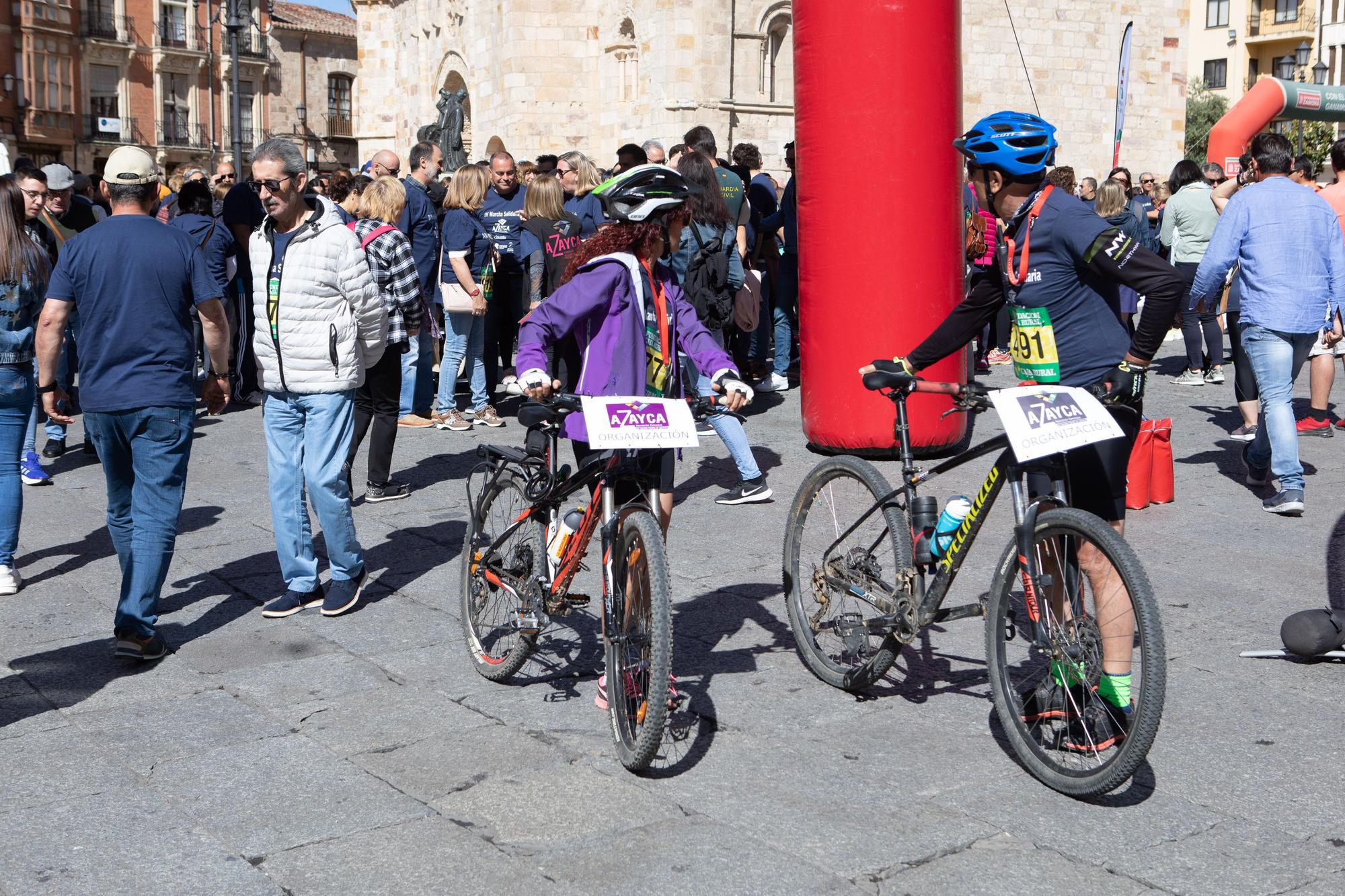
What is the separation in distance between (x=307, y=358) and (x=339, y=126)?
6227 centimetres

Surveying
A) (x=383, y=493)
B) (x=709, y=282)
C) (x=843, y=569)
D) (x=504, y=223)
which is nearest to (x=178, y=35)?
(x=504, y=223)

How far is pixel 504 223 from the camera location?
11094 mm

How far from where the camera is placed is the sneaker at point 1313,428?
978 centimetres

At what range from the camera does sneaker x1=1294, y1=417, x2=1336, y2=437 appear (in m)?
9.78

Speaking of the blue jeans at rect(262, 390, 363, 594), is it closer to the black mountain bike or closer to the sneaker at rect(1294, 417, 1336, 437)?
the black mountain bike

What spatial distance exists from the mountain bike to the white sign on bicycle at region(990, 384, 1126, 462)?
3.17 ft

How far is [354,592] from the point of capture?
608cm

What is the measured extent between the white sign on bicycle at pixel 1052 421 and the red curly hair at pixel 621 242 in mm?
1359

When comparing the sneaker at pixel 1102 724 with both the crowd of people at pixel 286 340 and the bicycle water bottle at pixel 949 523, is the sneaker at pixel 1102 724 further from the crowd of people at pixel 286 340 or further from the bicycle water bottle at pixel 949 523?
the crowd of people at pixel 286 340

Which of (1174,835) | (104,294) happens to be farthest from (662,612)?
(104,294)

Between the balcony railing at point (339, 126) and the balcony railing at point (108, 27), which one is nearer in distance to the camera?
the balcony railing at point (108, 27)

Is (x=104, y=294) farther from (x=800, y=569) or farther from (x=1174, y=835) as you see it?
(x=1174, y=835)

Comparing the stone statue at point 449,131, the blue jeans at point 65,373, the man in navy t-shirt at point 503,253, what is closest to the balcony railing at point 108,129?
the stone statue at point 449,131

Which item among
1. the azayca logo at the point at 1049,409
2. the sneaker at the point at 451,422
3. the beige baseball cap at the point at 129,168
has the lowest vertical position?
the sneaker at the point at 451,422
